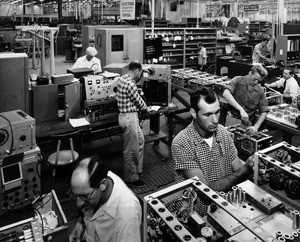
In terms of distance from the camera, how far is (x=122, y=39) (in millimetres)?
7336

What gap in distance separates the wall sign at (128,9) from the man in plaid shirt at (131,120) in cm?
441

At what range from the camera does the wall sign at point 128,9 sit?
8.09m

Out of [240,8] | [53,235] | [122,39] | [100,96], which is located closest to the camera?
[53,235]

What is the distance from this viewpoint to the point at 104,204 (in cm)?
170

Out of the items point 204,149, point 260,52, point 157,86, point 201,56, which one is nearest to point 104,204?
point 204,149

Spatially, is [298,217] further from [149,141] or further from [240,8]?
[240,8]

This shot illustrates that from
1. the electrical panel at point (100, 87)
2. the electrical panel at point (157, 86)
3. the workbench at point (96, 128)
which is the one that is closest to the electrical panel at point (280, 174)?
the workbench at point (96, 128)

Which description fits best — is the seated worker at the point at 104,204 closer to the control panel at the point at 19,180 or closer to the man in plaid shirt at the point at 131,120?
the control panel at the point at 19,180

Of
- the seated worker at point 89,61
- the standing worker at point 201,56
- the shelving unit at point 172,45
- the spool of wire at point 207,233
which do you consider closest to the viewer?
the spool of wire at point 207,233

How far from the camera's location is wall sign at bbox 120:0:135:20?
26.5 feet

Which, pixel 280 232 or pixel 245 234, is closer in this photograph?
pixel 245 234

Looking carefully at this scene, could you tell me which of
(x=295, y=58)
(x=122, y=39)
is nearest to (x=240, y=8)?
(x=295, y=58)

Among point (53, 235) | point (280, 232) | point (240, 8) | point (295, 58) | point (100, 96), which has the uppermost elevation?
point (240, 8)

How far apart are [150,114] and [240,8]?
23.7m
